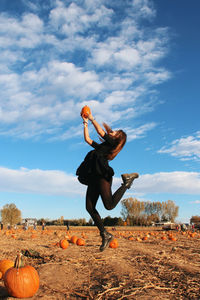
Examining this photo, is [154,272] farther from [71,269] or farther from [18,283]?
[18,283]

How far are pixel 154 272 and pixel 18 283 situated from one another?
145 centimetres

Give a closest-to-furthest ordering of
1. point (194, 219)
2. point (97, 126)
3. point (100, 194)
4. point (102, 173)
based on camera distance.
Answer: point (102, 173) < point (100, 194) < point (97, 126) < point (194, 219)

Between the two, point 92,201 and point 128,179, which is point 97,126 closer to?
point 128,179

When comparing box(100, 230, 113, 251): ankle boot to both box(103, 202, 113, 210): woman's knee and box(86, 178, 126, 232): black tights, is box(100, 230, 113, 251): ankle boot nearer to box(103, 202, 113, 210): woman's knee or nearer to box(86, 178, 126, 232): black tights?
box(86, 178, 126, 232): black tights

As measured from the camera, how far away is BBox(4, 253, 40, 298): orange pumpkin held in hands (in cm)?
218

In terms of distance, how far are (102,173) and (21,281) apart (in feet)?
6.02

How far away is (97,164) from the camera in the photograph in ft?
12.1

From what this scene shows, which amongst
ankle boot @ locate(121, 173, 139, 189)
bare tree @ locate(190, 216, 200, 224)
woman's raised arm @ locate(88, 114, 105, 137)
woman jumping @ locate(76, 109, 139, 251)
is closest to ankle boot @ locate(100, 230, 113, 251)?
woman jumping @ locate(76, 109, 139, 251)

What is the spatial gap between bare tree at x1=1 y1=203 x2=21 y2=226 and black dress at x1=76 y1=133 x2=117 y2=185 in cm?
5687

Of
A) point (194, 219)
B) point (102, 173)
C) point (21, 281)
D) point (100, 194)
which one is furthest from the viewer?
point (194, 219)

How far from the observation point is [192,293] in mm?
2113

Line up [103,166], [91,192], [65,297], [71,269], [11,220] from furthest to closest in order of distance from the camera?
[11,220] → [91,192] → [103,166] → [71,269] → [65,297]

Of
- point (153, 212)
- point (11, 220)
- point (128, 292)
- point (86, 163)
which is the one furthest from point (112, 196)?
point (153, 212)

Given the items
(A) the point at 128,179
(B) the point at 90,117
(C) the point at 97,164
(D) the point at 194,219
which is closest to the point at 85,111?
(B) the point at 90,117
